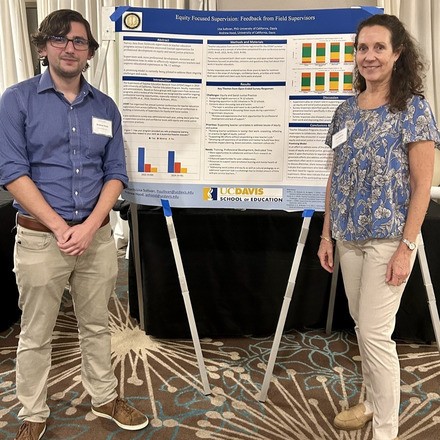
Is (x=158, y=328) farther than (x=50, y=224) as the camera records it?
Yes

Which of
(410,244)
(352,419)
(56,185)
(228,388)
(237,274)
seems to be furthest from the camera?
(237,274)

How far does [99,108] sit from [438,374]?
1981 millimetres

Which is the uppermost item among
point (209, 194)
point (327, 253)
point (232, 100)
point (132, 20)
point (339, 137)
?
point (132, 20)

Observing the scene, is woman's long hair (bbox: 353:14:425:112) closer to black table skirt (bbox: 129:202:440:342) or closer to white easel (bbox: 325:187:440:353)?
white easel (bbox: 325:187:440:353)

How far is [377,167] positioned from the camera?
5.25ft

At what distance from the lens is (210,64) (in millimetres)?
2088

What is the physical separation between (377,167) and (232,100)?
2.50ft

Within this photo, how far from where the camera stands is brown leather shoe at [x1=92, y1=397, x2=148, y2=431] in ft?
6.42

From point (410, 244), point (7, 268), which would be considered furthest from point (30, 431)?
point (410, 244)

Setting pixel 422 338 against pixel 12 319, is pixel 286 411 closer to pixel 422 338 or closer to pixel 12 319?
pixel 422 338

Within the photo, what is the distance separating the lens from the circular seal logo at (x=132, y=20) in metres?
2.05

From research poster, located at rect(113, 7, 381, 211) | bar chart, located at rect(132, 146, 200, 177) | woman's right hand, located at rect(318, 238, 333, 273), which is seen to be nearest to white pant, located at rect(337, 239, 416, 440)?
woman's right hand, located at rect(318, 238, 333, 273)

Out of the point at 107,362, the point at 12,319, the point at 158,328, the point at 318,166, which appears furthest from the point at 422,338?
the point at 12,319

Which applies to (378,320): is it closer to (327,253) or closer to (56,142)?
(327,253)
